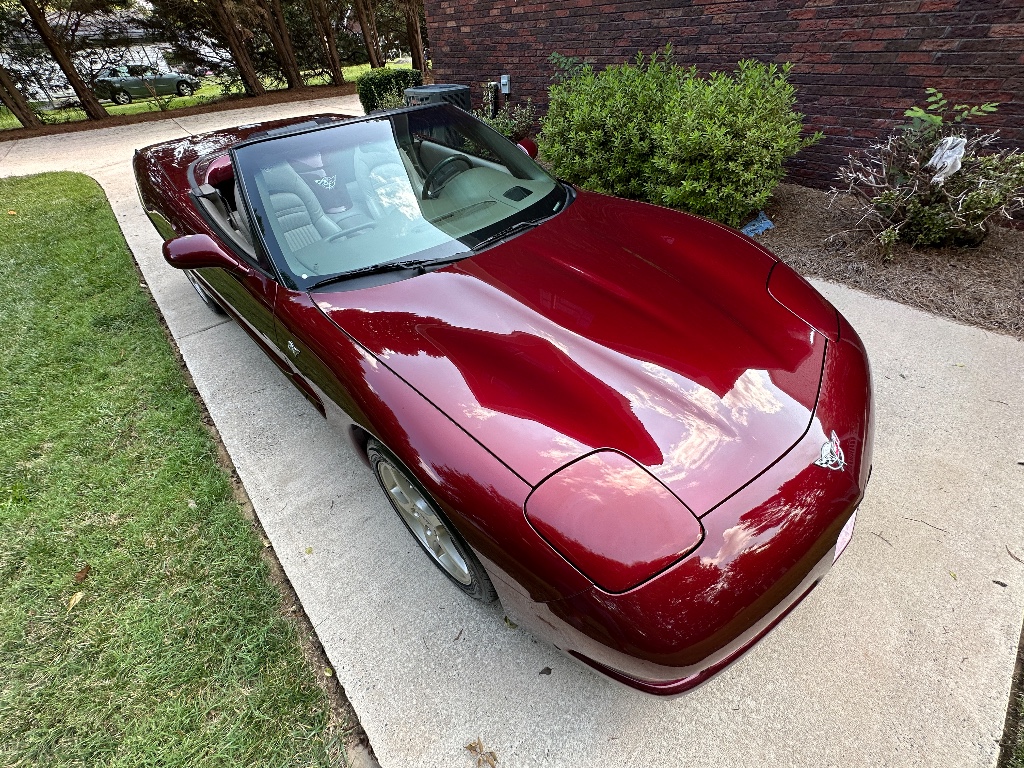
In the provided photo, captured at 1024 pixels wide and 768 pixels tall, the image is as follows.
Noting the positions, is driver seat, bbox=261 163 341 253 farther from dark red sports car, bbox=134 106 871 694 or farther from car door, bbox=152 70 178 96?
car door, bbox=152 70 178 96

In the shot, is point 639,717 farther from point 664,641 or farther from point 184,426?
point 184,426

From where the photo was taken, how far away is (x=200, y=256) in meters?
2.09

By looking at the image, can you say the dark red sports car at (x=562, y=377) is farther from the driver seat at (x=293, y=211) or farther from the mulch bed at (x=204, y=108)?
the mulch bed at (x=204, y=108)

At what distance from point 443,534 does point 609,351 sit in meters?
0.87

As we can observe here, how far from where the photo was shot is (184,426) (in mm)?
2650

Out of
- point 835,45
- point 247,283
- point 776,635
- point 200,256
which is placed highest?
point 835,45

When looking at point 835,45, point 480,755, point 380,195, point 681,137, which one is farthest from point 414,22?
point 480,755

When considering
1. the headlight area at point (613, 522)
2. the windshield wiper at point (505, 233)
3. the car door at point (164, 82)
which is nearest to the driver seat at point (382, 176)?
the windshield wiper at point (505, 233)

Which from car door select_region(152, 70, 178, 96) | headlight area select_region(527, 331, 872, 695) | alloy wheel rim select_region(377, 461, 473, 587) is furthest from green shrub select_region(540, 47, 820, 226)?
car door select_region(152, 70, 178, 96)

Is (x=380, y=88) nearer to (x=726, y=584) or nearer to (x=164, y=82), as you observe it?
(x=164, y=82)

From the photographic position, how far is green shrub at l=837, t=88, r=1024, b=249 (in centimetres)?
307

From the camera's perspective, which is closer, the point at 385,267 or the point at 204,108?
the point at 385,267

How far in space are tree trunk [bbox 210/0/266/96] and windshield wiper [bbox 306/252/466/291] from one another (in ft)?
46.8

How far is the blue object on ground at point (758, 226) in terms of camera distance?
4004 millimetres
